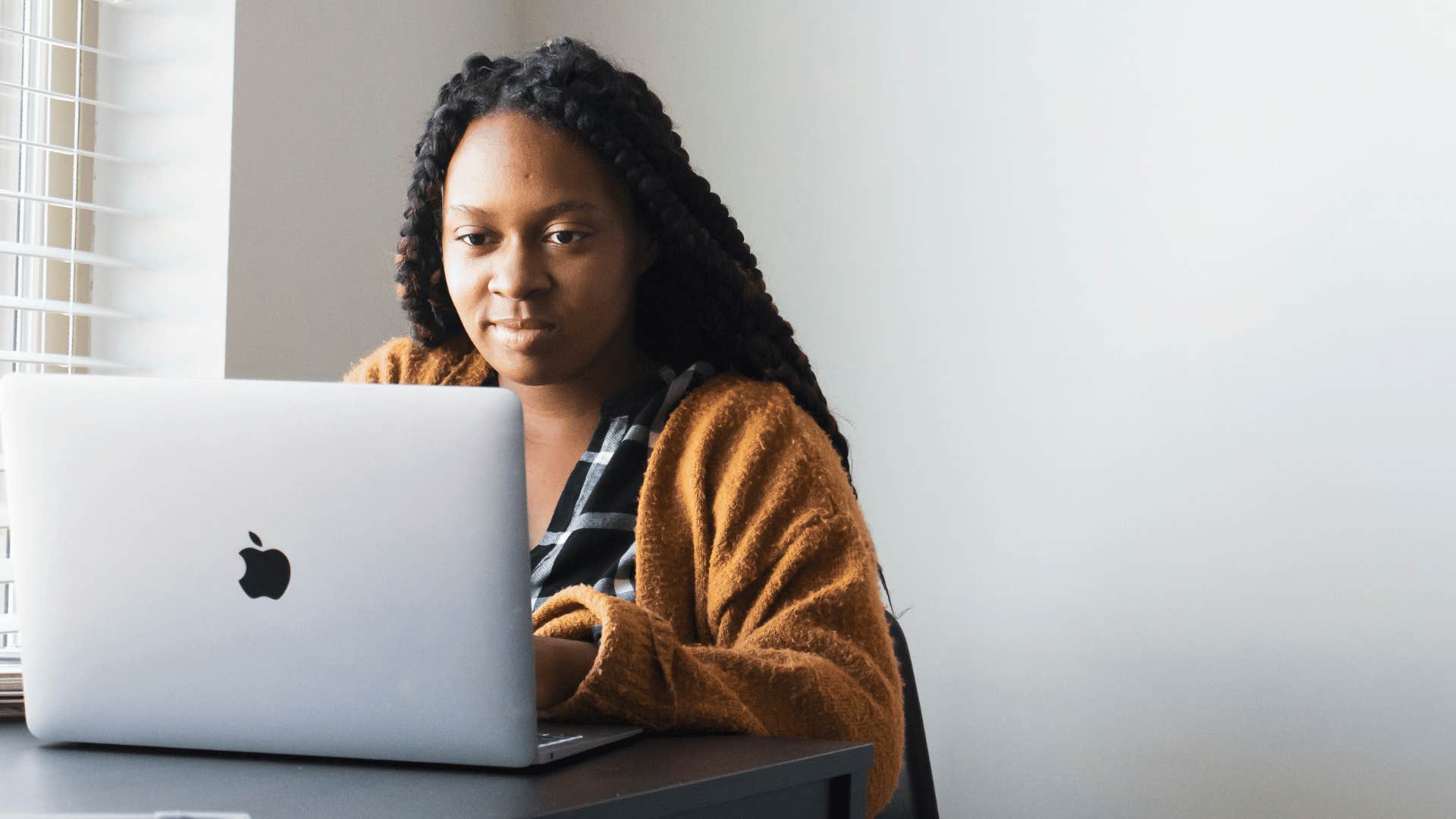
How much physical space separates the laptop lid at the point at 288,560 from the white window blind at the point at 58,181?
1141 mm

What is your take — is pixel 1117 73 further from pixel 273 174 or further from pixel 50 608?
pixel 50 608

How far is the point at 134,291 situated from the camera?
1900 millimetres

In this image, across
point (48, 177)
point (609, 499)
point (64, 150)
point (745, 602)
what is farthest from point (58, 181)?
point (745, 602)

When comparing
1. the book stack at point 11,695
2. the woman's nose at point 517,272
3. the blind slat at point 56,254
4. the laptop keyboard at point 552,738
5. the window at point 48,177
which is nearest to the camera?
the laptop keyboard at point 552,738

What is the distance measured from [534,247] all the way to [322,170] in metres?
0.90

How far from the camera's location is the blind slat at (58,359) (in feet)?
5.72

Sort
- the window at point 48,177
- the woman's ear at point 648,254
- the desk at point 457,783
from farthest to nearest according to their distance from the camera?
the window at point 48,177 < the woman's ear at point 648,254 < the desk at point 457,783

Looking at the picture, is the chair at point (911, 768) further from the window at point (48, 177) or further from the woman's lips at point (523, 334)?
the window at point (48, 177)

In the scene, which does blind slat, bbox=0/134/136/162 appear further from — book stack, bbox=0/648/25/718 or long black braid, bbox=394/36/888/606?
book stack, bbox=0/648/25/718

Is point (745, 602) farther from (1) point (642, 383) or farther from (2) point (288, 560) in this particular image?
(2) point (288, 560)

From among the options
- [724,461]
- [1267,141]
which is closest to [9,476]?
[724,461]

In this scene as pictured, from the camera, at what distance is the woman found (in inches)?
39.4

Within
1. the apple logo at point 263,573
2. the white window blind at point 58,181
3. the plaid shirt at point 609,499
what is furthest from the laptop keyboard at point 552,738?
the white window blind at point 58,181

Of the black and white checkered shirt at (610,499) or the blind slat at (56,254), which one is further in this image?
the blind slat at (56,254)
